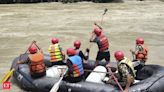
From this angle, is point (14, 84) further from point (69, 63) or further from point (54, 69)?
point (69, 63)

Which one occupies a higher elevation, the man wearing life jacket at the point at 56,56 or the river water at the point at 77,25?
the man wearing life jacket at the point at 56,56

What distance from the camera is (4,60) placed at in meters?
18.8

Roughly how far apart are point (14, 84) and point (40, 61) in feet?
6.91

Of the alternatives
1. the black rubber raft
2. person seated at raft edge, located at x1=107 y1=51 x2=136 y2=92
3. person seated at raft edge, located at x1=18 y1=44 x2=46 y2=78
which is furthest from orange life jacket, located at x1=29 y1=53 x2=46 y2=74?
person seated at raft edge, located at x1=107 y1=51 x2=136 y2=92

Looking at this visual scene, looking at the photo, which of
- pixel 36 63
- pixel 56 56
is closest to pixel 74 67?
pixel 36 63

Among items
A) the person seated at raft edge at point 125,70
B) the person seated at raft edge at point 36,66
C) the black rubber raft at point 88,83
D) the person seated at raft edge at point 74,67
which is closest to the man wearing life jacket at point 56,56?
the black rubber raft at point 88,83

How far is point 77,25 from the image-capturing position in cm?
2769

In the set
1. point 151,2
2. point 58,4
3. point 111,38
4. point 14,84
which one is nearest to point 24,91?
point 14,84

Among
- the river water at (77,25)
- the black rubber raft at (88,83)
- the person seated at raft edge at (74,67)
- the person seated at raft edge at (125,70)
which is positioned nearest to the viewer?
the person seated at raft edge at (125,70)

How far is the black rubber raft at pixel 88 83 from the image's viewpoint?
38.6ft

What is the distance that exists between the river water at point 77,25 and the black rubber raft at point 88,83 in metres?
0.78

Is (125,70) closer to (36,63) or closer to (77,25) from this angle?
(36,63)

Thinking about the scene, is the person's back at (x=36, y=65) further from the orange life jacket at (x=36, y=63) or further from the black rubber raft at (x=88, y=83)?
the black rubber raft at (x=88, y=83)

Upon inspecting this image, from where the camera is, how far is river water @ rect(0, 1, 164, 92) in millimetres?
21062
